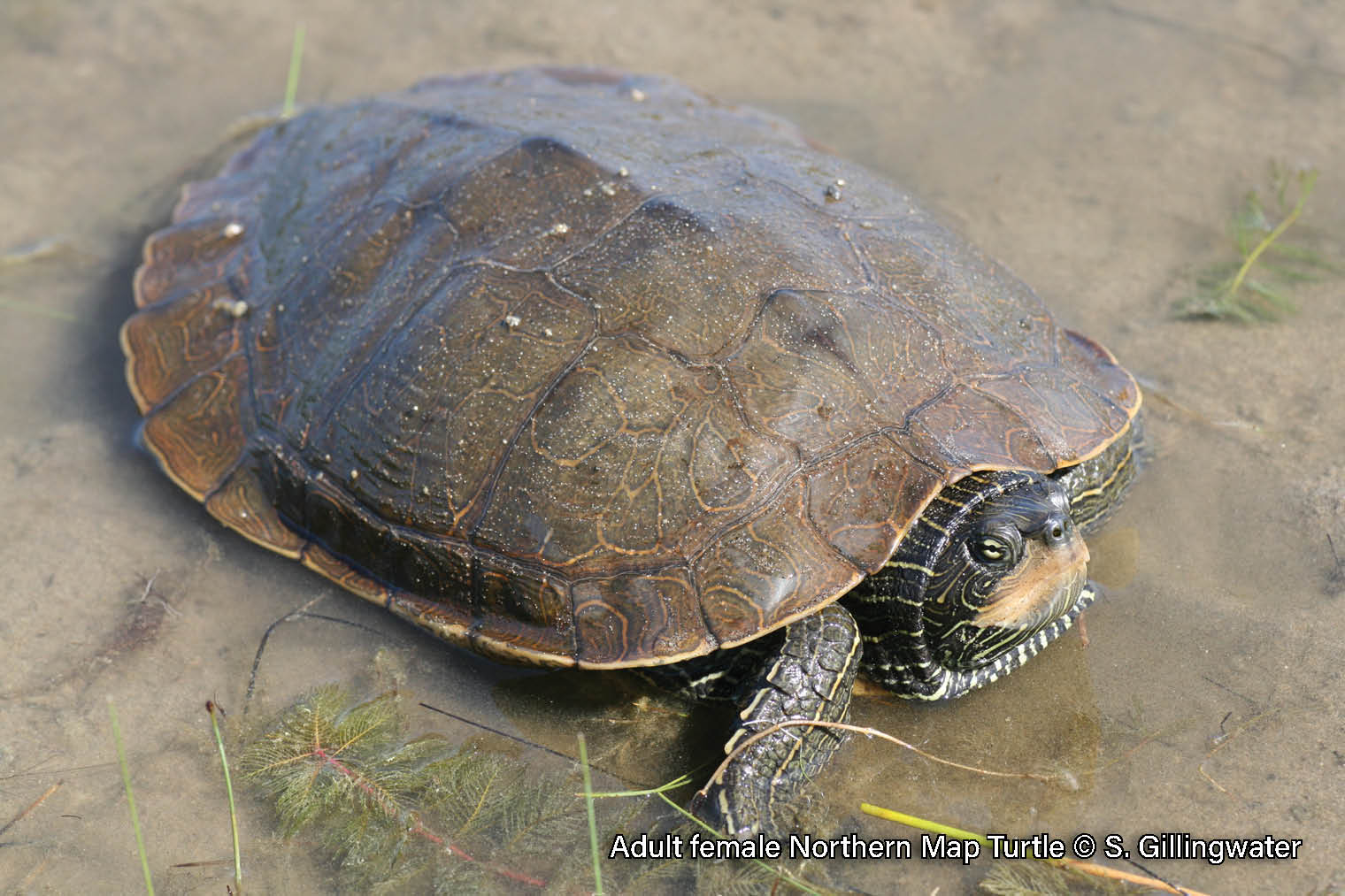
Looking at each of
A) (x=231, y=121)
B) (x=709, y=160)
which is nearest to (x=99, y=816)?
(x=709, y=160)

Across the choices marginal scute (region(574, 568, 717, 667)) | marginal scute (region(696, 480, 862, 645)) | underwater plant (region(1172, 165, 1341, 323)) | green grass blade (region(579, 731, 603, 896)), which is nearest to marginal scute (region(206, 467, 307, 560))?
marginal scute (region(574, 568, 717, 667))

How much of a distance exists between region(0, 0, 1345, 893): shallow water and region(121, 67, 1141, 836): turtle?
0.29 metres

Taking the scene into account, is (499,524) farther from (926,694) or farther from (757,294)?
(926,694)

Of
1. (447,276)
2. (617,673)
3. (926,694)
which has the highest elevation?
(447,276)

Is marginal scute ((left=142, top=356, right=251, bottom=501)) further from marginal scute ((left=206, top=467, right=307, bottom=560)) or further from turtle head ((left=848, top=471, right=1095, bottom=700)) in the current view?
turtle head ((left=848, top=471, right=1095, bottom=700))

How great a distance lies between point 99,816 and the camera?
3830 millimetres

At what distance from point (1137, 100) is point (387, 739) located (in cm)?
575

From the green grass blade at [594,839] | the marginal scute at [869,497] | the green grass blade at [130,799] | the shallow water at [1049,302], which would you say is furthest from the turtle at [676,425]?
the green grass blade at [130,799]

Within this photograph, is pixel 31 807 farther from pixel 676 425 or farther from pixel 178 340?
pixel 676 425

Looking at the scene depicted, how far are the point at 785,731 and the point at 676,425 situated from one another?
3.65ft

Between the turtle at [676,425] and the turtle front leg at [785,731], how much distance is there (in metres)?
0.01

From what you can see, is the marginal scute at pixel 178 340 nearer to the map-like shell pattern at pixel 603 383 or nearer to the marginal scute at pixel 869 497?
the map-like shell pattern at pixel 603 383

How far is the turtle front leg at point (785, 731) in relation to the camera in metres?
3.65

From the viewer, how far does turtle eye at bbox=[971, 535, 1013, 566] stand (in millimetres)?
3693
